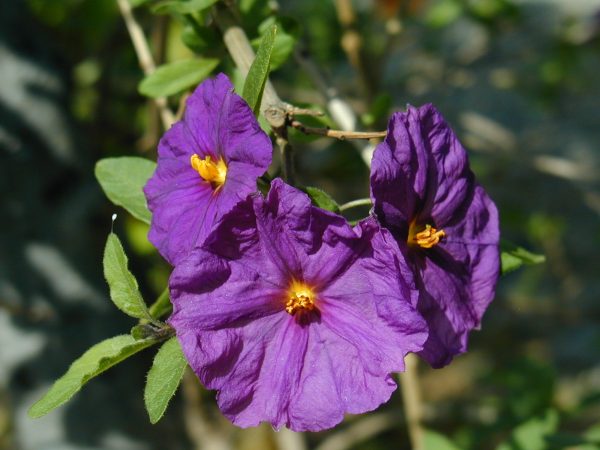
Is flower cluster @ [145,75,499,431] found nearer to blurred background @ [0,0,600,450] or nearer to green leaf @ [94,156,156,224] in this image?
green leaf @ [94,156,156,224]

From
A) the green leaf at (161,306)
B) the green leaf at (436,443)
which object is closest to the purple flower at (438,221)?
the green leaf at (161,306)

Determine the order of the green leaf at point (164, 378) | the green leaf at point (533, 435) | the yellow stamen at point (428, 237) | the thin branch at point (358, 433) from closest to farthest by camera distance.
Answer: the green leaf at point (164, 378) → the yellow stamen at point (428, 237) → the green leaf at point (533, 435) → the thin branch at point (358, 433)

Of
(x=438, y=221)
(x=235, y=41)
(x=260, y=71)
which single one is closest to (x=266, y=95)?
(x=260, y=71)

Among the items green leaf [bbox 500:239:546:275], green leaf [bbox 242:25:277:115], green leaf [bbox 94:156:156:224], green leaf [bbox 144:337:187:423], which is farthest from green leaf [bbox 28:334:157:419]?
green leaf [bbox 500:239:546:275]

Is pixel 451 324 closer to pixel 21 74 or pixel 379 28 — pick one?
pixel 21 74

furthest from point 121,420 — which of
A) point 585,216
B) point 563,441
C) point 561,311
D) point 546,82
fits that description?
point 585,216

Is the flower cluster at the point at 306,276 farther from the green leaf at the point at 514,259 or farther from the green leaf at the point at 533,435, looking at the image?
the green leaf at the point at 533,435

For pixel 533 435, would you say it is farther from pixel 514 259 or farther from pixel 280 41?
pixel 280 41

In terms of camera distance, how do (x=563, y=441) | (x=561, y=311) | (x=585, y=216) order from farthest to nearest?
1. (x=585, y=216)
2. (x=561, y=311)
3. (x=563, y=441)
